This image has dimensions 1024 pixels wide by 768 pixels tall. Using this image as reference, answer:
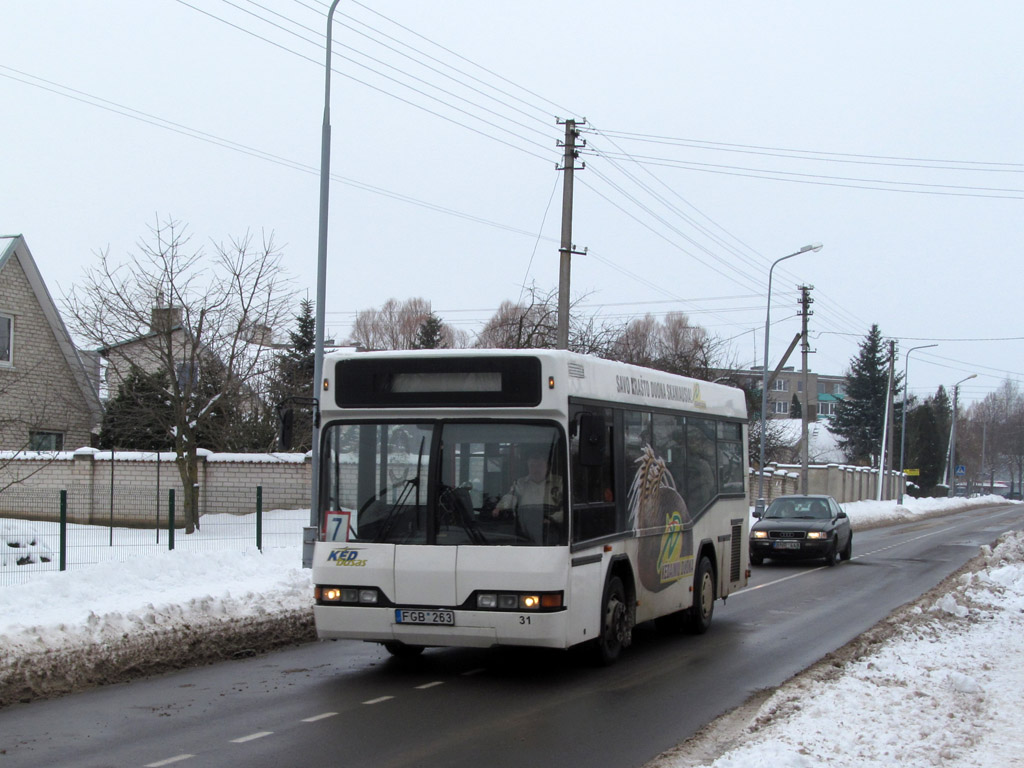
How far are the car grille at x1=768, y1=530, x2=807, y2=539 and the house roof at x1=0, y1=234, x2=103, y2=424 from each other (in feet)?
68.4

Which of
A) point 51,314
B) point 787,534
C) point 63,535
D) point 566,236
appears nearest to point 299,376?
point 51,314

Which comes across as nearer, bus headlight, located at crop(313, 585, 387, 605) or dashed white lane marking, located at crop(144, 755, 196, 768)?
dashed white lane marking, located at crop(144, 755, 196, 768)

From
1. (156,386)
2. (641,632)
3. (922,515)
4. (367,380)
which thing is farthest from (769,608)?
(922,515)

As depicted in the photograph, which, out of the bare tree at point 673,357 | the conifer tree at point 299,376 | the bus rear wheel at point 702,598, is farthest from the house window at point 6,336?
the bus rear wheel at point 702,598

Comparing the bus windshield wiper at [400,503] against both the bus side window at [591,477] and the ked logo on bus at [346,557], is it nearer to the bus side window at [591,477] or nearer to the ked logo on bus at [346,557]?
the ked logo on bus at [346,557]

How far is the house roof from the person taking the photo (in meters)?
34.2

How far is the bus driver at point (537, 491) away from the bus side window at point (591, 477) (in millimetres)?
185

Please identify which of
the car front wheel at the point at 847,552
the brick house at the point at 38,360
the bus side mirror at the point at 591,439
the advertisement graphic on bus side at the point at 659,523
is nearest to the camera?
the bus side mirror at the point at 591,439

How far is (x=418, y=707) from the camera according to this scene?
341 inches

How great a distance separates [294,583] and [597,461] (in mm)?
6050

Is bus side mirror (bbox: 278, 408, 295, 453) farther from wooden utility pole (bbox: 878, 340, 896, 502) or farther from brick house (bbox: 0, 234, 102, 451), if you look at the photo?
wooden utility pole (bbox: 878, 340, 896, 502)

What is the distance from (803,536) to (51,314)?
24.0 metres

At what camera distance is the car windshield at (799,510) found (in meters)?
25.1

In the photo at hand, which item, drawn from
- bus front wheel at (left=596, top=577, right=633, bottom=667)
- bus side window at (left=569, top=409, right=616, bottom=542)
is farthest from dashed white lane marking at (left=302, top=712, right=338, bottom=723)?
bus front wheel at (left=596, top=577, right=633, bottom=667)
